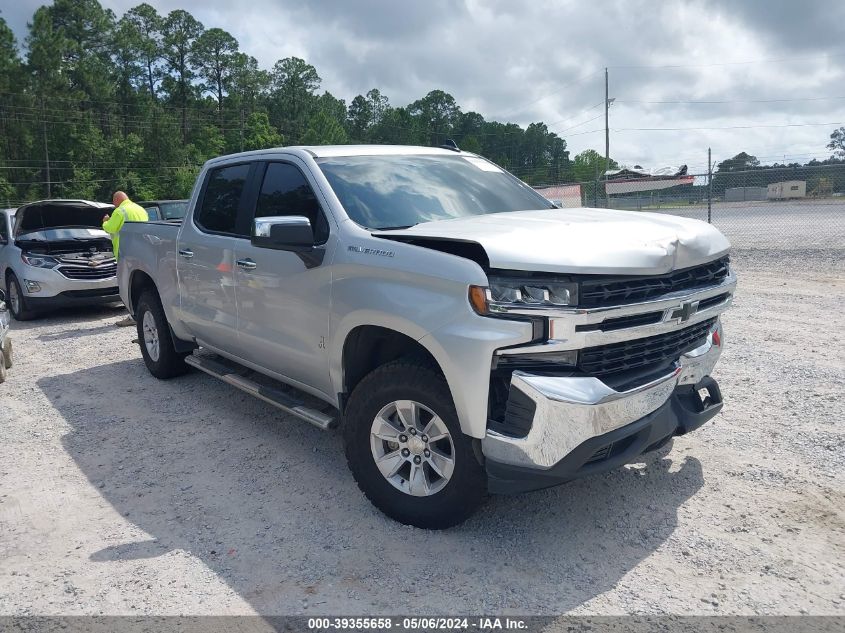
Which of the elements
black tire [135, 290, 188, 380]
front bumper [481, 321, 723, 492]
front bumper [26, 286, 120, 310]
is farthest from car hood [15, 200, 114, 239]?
front bumper [481, 321, 723, 492]

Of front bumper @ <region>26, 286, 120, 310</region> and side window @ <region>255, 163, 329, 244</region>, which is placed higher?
side window @ <region>255, 163, 329, 244</region>

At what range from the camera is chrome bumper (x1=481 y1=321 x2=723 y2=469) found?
2.95 metres

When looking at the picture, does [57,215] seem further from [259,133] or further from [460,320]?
[259,133]

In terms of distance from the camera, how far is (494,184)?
4895 millimetres

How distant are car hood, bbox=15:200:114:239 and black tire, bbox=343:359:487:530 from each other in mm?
9292

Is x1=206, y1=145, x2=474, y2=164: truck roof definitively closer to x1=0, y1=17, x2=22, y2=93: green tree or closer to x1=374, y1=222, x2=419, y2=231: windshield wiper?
x1=374, y1=222, x2=419, y2=231: windshield wiper

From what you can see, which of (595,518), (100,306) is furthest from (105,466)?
(100,306)

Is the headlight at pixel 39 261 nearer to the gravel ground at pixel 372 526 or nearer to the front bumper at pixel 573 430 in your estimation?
A: the gravel ground at pixel 372 526

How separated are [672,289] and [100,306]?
11.3 metres

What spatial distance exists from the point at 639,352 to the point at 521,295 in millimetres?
732

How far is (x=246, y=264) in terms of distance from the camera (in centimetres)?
473

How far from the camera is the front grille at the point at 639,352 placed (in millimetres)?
3123

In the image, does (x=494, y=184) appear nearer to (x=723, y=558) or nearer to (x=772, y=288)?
(x=723, y=558)

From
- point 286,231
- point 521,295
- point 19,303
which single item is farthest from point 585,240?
point 19,303
